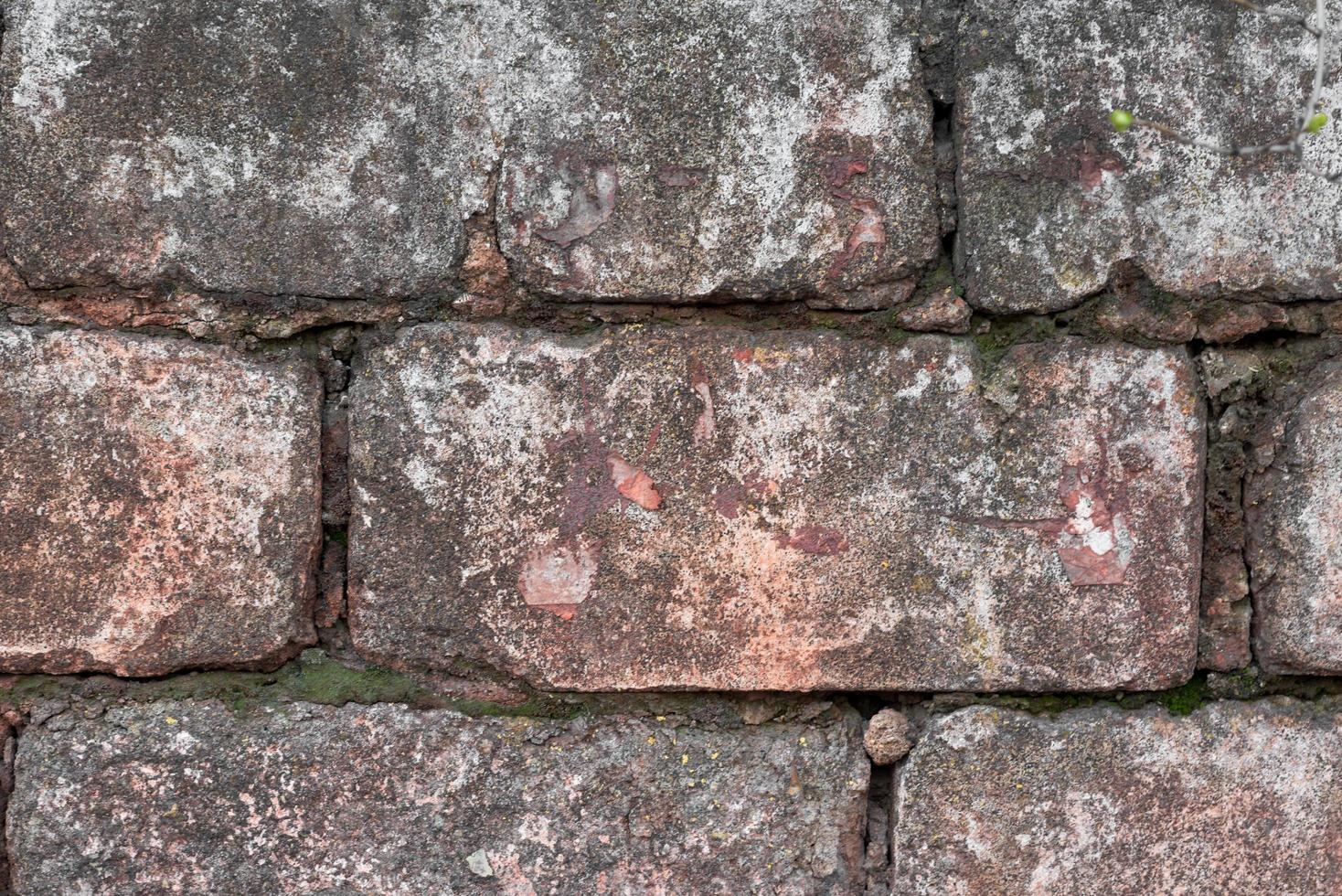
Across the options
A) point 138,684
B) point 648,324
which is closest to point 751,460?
point 648,324

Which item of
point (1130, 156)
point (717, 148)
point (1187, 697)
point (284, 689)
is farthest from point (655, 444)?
point (1187, 697)

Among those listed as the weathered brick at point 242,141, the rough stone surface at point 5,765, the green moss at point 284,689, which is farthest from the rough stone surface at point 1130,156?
the rough stone surface at point 5,765

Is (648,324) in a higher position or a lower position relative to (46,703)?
higher

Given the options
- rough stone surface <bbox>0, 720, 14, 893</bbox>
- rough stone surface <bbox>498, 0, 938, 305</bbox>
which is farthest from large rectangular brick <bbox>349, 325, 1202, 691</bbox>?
rough stone surface <bbox>0, 720, 14, 893</bbox>

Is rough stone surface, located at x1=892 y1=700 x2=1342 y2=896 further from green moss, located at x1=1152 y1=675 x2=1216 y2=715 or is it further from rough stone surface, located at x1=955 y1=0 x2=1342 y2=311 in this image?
rough stone surface, located at x1=955 y1=0 x2=1342 y2=311

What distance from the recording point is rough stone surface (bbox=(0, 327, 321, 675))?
1.55 m

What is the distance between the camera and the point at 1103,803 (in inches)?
64.8

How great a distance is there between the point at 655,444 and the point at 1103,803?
90 cm

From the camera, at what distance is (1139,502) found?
1.61 metres

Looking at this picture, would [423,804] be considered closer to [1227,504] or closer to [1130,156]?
[1227,504]

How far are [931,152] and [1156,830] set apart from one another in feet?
3.64

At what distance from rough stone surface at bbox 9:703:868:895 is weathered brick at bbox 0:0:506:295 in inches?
27.2

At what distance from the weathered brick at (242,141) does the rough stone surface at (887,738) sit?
982 mm

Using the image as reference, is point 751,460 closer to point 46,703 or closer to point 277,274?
point 277,274
